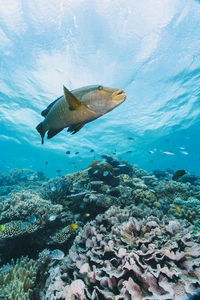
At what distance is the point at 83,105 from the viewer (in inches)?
54.9

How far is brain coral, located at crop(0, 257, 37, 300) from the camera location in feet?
9.27

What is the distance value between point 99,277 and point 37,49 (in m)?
16.6

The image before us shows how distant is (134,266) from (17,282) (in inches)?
105

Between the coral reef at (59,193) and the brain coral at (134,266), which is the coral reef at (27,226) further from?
the brain coral at (134,266)

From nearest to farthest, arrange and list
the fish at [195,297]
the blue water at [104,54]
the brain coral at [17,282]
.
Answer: the fish at [195,297], the brain coral at [17,282], the blue water at [104,54]

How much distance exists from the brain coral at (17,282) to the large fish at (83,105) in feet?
11.7

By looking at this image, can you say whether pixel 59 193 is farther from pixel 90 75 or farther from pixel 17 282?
pixel 90 75

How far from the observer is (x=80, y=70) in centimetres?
1549

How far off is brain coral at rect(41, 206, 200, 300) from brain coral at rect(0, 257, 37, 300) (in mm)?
454

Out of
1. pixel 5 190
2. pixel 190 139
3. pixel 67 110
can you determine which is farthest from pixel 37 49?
pixel 190 139

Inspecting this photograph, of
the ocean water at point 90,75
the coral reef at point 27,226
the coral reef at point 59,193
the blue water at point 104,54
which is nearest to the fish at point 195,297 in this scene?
the ocean water at point 90,75

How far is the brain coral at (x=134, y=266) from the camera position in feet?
6.58

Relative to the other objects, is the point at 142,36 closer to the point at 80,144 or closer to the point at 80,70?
the point at 80,70

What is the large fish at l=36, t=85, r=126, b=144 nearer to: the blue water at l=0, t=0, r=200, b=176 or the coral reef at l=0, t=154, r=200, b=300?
the coral reef at l=0, t=154, r=200, b=300
